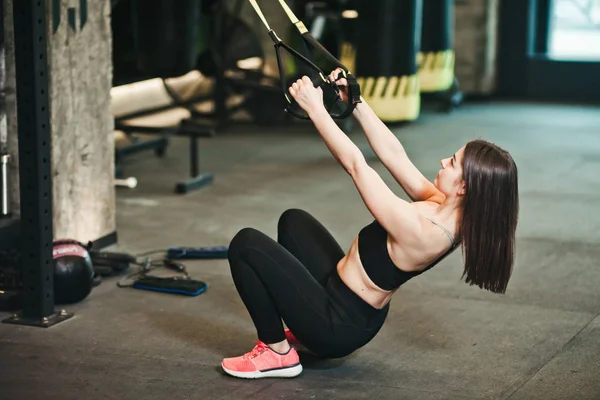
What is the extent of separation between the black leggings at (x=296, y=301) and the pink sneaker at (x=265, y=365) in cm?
5

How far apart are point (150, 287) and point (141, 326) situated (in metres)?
0.52

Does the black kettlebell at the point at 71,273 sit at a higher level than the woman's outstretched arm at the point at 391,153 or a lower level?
lower

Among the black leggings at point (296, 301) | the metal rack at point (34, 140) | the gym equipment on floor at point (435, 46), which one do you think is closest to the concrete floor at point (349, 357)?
the black leggings at point (296, 301)

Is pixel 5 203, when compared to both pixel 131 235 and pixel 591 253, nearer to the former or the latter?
pixel 131 235

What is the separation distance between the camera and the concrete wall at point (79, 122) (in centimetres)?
486

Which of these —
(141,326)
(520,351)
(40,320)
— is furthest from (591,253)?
(40,320)

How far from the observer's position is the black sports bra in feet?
11.0

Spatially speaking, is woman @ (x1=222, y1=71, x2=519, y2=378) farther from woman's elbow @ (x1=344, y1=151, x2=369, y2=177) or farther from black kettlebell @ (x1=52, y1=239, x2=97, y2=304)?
black kettlebell @ (x1=52, y1=239, x2=97, y2=304)

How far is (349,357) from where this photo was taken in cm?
379

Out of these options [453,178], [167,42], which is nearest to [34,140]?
[453,178]

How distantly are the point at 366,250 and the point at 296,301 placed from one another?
0.96ft

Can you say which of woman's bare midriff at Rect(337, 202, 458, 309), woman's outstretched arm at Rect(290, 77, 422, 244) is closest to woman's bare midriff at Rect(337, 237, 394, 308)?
woman's bare midriff at Rect(337, 202, 458, 309)

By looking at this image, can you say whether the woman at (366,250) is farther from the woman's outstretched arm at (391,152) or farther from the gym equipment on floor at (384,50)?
the gym equipment on floor at (384,50)

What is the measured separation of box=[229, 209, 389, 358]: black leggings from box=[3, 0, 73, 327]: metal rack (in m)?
0.90
